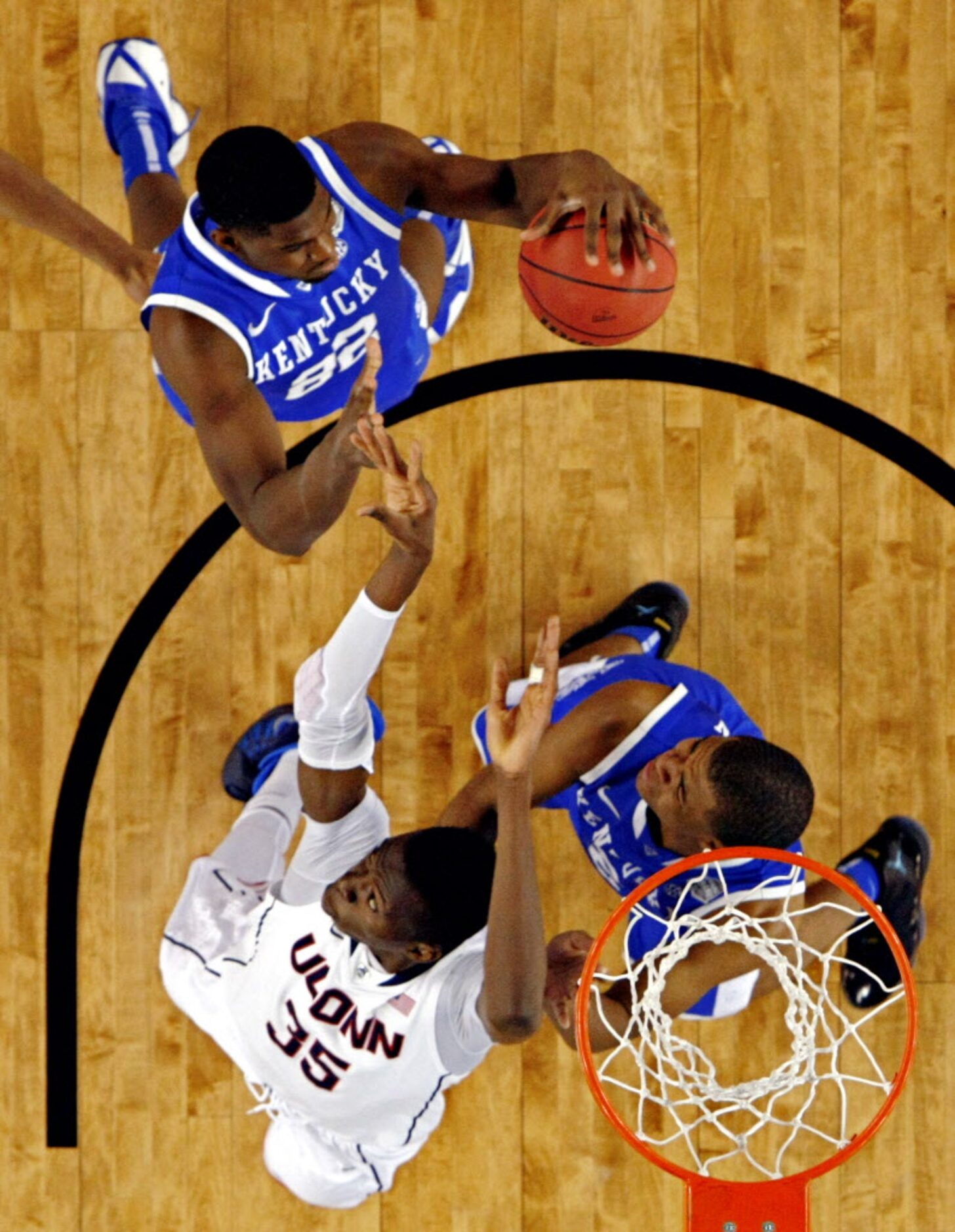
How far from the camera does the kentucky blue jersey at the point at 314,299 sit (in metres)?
2.24

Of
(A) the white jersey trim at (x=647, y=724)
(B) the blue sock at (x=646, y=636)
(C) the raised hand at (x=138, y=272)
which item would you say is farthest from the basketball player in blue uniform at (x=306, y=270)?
(B) the blue sock at (x=646, y=636)

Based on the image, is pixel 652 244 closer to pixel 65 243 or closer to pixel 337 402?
pixel 337 402

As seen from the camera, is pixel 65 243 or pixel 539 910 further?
pixel 65 243

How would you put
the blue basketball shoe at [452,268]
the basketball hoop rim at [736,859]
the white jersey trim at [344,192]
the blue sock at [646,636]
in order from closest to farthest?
the basketball hoop rim at [736,859]
the white jersey trim at [344,192]
the blue basketball shoe at [452,268]
the blue sock at [646,636]

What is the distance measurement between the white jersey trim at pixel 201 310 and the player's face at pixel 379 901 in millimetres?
1047

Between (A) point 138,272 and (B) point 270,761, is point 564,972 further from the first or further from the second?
(A) point 138,272

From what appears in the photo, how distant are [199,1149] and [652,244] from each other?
8.63 feet

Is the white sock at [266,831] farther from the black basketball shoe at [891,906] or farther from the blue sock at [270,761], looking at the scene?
the black basketball shoe at [891,906]

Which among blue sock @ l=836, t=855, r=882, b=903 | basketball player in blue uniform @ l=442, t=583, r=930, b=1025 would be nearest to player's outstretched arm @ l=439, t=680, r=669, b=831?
basketball player in blue uniform @ l=442, t=583, r=930, b=1025

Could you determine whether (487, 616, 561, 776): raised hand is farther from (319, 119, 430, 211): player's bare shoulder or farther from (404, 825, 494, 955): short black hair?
(319, 119, 430, 211): player's bare shoulder

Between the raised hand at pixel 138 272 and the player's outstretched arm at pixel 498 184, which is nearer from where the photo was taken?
the player's outstretched arm at pixel 498 184

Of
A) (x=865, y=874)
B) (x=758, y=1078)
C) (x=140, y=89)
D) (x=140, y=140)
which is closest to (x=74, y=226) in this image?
(x=140, y=140)

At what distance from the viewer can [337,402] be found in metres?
2.74

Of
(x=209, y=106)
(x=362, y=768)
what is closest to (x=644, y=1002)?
(x=362, y=768)
